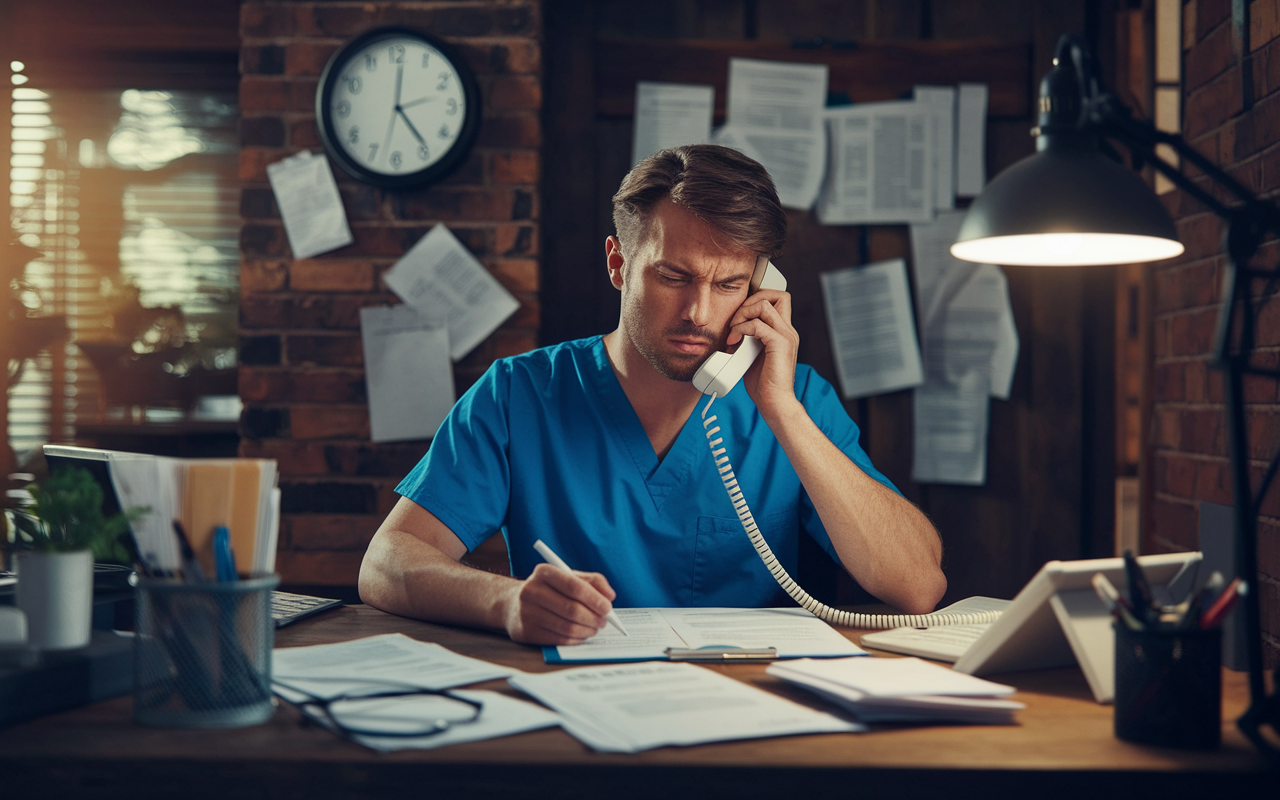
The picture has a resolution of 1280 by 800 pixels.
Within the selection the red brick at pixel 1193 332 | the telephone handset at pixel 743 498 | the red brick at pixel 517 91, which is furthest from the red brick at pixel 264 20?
the red brick at pixel 1193 332

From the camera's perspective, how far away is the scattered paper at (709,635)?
1.03 metres

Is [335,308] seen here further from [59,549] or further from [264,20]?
[59,549]

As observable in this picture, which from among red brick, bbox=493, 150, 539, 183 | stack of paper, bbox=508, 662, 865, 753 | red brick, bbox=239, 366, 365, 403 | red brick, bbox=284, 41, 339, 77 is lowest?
stack of paper, bbox=508, 662, 865, 753

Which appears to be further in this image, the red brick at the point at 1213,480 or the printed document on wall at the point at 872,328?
the printed document on wall at the point at 872,328

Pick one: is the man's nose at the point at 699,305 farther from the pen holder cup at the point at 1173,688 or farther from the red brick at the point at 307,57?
the red brick at the point at 307,57

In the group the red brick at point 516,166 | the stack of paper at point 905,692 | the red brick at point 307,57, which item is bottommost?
the stack of paper at point 905,692

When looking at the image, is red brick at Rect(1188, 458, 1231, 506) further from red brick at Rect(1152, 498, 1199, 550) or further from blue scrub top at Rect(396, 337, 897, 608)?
blue scrub top at Rect(396, 337, 897, 608)

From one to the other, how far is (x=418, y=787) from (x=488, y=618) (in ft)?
1.44

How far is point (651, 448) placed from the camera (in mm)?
1589

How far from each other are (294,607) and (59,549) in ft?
1.42

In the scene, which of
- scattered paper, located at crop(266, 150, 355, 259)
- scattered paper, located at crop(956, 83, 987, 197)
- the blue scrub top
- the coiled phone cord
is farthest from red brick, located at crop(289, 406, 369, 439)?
scattered paper, located at crop(956, 83, 987, 197)

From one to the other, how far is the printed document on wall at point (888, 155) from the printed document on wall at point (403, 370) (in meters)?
1.02

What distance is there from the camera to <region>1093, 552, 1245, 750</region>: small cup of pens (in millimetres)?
741

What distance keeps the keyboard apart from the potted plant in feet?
1.05
